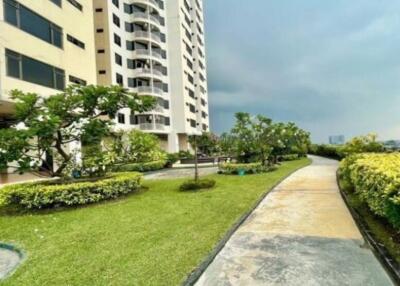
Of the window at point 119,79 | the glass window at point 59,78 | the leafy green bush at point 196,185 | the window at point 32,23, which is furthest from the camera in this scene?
the window at point 119,79

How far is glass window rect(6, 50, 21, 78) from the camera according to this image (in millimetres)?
14594

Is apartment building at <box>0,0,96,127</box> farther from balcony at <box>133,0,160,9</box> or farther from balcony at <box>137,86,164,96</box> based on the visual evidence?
balcony at <box>133,0,160,9</box>

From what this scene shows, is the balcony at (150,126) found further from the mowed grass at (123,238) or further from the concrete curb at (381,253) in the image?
the concrete curb at (381,253)

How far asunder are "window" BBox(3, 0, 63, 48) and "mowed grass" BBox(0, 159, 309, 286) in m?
11.5

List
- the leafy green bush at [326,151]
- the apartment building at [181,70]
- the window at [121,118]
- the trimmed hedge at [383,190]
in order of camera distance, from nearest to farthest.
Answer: the trimmed hedge at [383,190] → the leafy green bush at [326,151] → the window at [121,118] → the apartment building at [181,70]

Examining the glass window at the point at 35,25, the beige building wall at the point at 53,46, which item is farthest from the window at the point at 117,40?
the glass window at the point at 35,25

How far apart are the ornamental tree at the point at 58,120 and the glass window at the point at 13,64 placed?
5997 millimetres

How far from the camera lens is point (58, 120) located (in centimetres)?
877

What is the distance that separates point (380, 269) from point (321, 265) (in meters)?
0.81

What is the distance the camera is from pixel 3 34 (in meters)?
14.4

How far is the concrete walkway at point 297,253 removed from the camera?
13.3 feet

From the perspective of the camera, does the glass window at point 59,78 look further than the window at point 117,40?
No

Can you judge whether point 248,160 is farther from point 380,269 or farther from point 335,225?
point 380,269

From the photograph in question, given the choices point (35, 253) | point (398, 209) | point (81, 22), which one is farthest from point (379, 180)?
point (81, 22)
